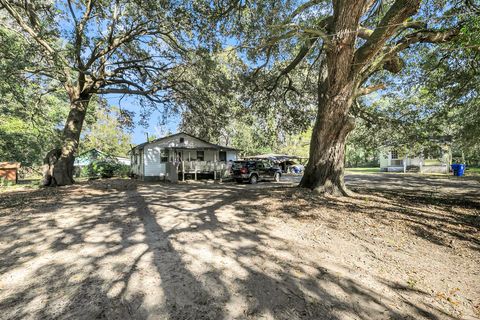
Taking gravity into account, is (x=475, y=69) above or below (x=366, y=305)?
above

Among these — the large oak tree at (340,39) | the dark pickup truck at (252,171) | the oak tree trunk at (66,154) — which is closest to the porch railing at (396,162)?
the dark pickup truck at (252,171)

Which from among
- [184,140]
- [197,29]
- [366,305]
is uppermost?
[197,29]

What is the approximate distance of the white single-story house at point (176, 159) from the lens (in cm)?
1941

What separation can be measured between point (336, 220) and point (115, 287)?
15.4 ft

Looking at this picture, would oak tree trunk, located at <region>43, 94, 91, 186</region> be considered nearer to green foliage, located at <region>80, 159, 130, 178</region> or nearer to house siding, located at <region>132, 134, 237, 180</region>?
house siding, located at <region>132, 134, 237, 180</region>

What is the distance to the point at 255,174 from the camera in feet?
56.9

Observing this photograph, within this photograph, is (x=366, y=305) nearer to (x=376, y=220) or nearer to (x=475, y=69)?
(x=376, y=220)

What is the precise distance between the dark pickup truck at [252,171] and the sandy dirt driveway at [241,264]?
10.1 meters

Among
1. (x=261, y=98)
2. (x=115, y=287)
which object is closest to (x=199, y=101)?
(x=261, y=98)

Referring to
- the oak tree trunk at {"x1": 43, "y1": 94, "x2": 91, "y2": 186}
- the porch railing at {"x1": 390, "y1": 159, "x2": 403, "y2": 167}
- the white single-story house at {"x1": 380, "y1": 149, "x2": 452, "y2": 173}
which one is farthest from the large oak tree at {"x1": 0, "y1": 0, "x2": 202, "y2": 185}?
the porch railing at {"x1": 390, "y1": 159, "x2": 403, "y2": 167}

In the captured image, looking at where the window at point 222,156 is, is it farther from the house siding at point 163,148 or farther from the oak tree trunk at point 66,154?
the oak tree trunk at point 66,154

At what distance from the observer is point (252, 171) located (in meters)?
Result: 17.1

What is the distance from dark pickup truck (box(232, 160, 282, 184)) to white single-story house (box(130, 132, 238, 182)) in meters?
3.42

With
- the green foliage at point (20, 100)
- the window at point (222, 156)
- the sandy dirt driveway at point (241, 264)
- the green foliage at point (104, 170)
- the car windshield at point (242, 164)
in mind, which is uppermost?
the green foliage at point (20, 100)
